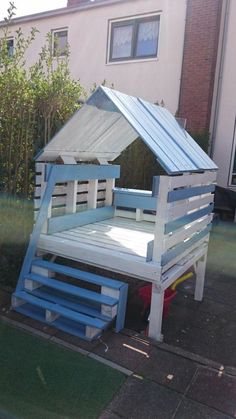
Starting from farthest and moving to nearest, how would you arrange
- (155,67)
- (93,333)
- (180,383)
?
1. (155,67)
2. (93,333)
3. (180,383)

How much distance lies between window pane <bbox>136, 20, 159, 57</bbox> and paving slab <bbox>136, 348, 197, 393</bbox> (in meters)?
9.11

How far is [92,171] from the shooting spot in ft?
13.8

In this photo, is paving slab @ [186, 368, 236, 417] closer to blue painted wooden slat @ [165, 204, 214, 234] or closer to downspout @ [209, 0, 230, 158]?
blue painted wooden slat @ [165, 204, 214, 234]

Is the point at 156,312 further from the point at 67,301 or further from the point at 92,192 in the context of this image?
the point at 92,192

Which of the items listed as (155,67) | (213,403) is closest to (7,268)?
(213,403)

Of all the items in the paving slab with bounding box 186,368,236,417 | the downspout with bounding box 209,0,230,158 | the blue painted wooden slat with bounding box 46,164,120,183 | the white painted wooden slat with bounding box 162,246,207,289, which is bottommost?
the paving slab with bounding box 186,368,236,417

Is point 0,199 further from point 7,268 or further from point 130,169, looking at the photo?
point 130,169

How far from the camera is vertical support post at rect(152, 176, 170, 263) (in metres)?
2.93

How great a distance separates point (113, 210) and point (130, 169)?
84.6 inches

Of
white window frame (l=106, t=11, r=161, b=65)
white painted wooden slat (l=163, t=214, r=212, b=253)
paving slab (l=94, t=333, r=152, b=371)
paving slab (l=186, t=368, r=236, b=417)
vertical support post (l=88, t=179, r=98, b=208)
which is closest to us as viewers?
paving slab (l=186, t=368, r=236, b=417)

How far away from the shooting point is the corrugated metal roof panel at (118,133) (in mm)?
2971

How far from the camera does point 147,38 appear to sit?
10.2 meters

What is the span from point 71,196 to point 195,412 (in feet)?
8.22

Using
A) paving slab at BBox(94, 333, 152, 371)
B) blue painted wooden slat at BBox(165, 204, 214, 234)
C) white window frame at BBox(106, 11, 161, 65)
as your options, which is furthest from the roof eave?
paving slab at BBox(94, 333, 152, 371)
